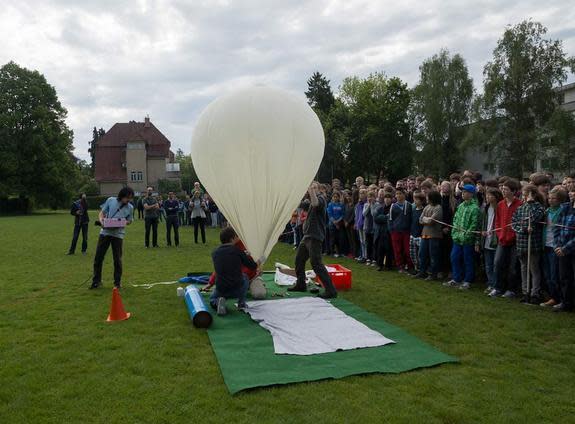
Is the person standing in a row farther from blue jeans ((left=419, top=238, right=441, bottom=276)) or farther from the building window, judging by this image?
the building window

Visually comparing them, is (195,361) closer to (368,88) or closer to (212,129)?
(212,129)

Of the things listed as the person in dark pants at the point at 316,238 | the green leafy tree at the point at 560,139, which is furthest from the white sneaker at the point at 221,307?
the green leafy tree at the point at 560,139

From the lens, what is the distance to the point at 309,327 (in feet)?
19.7

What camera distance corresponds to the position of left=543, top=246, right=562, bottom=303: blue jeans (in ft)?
22.4

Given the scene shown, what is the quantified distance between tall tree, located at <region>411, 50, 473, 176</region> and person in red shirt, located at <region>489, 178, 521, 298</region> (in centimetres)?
3805

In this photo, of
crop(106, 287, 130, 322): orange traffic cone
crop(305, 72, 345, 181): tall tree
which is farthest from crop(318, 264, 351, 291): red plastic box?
crop(305, 72, 345, 181): tall tree

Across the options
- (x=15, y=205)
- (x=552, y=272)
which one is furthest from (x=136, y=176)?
(x=552, y=272)

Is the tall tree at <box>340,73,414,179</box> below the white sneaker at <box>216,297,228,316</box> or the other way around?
the other way around

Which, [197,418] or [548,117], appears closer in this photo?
[197,418]

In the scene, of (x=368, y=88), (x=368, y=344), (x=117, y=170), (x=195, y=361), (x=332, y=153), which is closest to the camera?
(x=195, y=361)

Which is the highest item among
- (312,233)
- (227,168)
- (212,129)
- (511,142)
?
(511,142)

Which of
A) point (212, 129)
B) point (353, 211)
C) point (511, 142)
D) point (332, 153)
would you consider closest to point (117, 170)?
point (332, 153)

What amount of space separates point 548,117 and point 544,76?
9.93 ft

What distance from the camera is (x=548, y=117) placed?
3372cm
